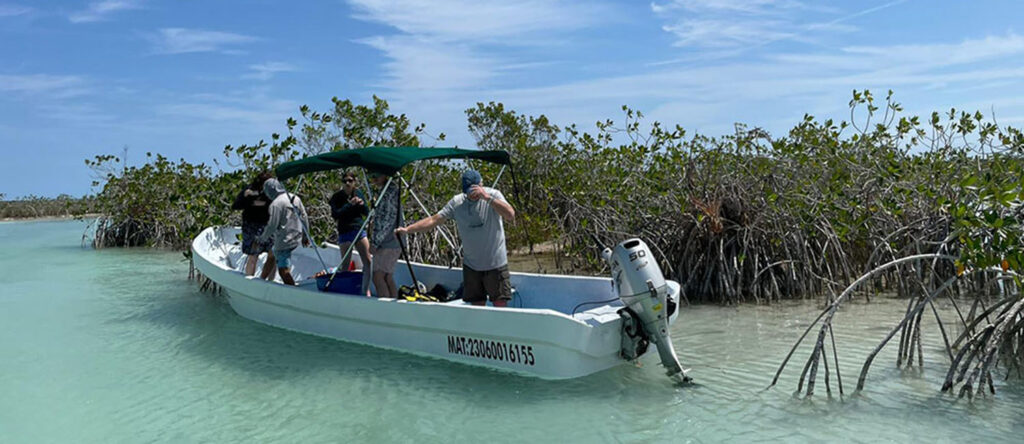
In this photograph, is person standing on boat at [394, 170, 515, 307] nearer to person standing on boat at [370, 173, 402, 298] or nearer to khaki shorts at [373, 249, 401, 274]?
person standing on boat at [370, 173, 402, 298]

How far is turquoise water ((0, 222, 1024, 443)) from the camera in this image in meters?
4.69

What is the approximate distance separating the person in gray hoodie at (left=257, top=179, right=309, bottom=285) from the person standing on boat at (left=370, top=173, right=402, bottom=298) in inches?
52.6

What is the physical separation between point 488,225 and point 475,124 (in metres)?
16.8

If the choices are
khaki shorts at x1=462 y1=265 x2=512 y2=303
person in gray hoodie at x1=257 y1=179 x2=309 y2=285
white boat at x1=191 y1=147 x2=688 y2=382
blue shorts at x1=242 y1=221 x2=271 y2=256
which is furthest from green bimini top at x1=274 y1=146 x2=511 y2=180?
blue shorts at x1=242 y1=221 x2=271 y2=256

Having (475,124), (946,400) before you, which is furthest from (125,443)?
(475,124)

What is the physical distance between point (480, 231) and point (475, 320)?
710 millimetres

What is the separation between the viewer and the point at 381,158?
6266 mm

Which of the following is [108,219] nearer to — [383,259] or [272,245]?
[272,245]

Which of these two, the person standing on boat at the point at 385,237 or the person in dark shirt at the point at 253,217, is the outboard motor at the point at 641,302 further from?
the person in dark shirt at the point at 253,217

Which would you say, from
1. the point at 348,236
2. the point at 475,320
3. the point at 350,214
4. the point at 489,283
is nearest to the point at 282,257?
the point at 348,236

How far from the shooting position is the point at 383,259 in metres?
6.85

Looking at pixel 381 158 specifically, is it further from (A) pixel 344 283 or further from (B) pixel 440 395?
(B) pixel 440 395

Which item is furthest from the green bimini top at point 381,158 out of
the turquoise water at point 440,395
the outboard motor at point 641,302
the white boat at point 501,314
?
the outboard motor at point 641,302

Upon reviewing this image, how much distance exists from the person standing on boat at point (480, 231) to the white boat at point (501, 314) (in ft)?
0.96
